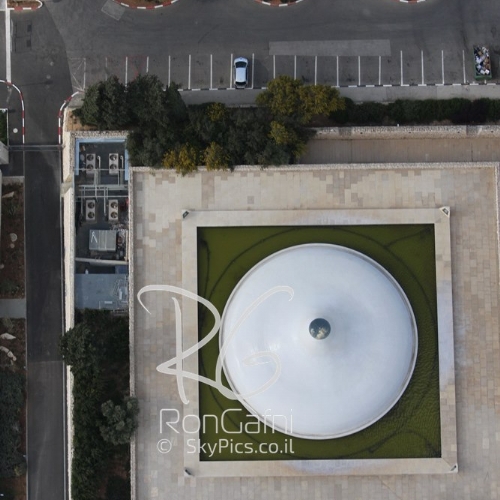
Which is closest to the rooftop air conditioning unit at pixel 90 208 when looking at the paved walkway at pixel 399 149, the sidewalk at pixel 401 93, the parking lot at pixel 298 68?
the parking lot at pixel 298 68

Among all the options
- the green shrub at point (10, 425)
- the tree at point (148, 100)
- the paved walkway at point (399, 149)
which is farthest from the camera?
the green shrub at point (10, 425)

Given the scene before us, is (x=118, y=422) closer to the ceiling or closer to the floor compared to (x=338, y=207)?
closer to the floor

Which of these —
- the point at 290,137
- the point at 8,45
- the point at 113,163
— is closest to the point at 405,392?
the point at 290,137

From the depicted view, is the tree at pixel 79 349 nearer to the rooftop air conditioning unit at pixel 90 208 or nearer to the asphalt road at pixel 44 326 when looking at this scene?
the asphalt road at pixel 44 326

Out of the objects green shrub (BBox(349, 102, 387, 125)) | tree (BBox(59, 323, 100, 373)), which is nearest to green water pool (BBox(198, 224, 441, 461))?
tree (BBox(59, 323, 100, 373))

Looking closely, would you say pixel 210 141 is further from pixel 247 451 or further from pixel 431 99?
pixel 247 451

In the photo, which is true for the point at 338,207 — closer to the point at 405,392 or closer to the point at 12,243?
the point at 405,392

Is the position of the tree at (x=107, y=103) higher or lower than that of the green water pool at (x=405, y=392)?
higher
